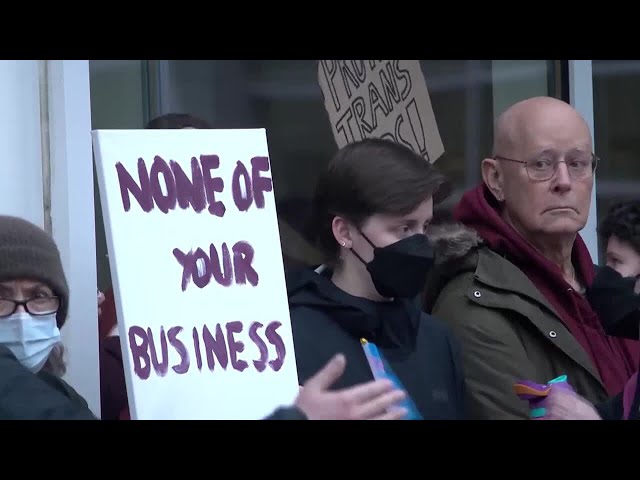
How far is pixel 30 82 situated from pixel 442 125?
2.23 m

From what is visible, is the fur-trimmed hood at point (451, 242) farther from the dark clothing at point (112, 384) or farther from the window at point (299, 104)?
the dark clothing at point (112, 384)

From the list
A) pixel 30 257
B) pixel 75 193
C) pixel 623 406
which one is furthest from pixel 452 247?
pixel 30 257

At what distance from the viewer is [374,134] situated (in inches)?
175

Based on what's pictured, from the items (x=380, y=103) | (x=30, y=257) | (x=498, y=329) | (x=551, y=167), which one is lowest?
(x=498, y=329)

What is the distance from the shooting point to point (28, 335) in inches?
119

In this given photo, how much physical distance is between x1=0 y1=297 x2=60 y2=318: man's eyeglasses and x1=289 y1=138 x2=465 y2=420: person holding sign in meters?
0.59

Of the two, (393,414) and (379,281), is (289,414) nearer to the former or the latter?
(393,414)

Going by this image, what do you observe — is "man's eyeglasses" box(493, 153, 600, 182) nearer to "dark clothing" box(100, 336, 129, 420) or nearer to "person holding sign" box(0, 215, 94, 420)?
"dark clothing" box(100, 336, 129, 420)

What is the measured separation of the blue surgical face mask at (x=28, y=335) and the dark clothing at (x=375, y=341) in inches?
23.5

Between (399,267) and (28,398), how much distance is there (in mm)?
1051

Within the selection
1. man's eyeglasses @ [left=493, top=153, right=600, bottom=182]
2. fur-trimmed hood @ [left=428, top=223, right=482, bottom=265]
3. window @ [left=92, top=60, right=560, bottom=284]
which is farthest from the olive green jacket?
window @ [left=92, top=60, right=560, bottom=284]

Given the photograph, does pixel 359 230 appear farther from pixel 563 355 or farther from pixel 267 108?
pixel 267 108

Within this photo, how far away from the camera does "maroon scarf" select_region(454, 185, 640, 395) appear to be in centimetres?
359

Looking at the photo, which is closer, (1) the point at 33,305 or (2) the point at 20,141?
(1) the point at 33,305
